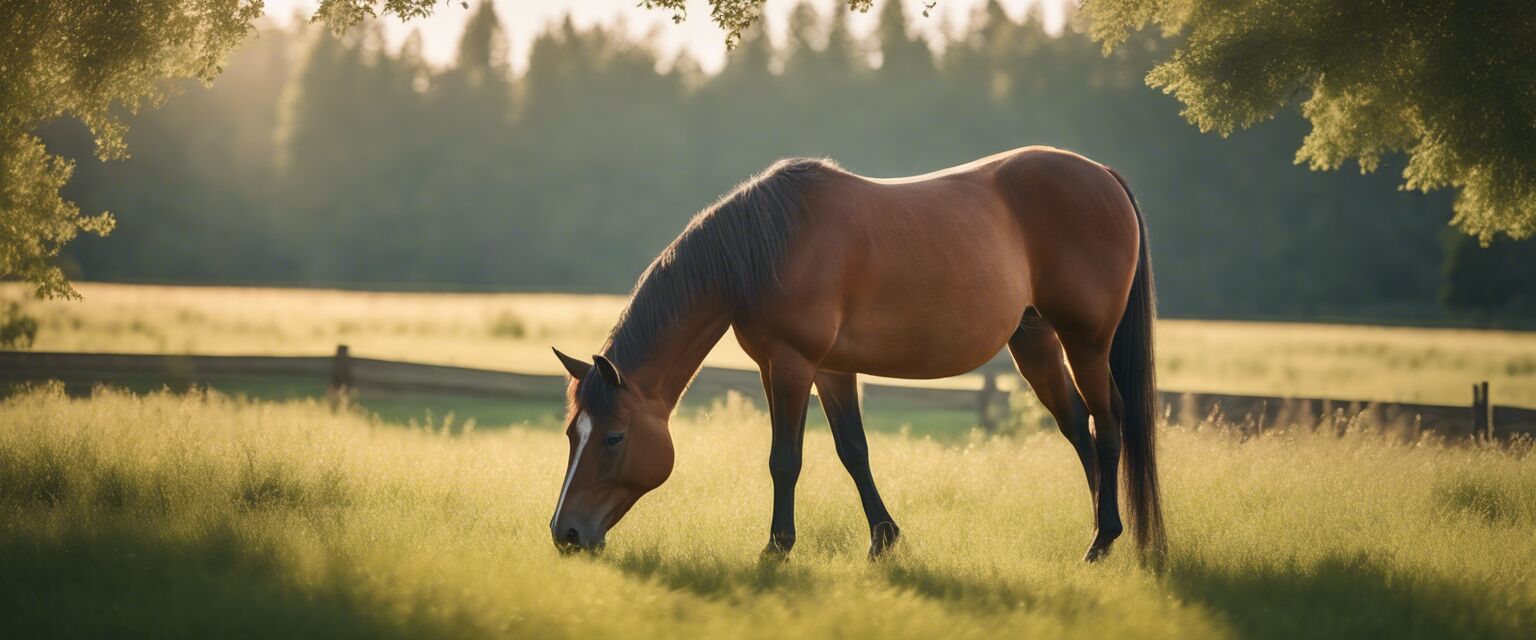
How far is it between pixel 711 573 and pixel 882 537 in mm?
1176

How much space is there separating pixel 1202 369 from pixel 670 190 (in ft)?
177

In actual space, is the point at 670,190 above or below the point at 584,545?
above

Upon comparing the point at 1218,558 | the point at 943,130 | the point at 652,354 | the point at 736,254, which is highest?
the point at 943,130

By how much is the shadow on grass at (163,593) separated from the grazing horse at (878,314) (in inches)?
48.6

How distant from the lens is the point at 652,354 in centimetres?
589

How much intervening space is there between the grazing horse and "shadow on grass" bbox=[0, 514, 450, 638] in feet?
4.05

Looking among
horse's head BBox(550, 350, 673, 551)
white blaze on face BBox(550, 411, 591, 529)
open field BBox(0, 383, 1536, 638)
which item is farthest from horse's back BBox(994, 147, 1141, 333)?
white blaze on face BBox(550, 411, 591, 529)

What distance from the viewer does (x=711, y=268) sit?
591cm

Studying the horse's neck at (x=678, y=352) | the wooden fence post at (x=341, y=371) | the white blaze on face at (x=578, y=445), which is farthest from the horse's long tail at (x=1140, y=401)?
the wooden fence post at (x=341, y=371)

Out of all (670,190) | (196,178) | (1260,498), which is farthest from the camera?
(670,190)

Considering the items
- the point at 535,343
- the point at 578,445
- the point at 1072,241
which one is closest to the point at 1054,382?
the point at 1072,241

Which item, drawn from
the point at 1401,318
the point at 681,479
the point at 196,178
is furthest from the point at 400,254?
the point at 681,479

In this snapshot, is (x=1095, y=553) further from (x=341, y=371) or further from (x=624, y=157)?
(x=624, y=157)

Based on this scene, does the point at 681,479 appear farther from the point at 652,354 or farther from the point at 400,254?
the point at 400,254
